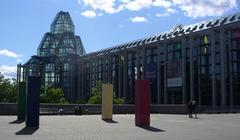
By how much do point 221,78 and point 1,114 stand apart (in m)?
54.1

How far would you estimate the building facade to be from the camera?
273 feet

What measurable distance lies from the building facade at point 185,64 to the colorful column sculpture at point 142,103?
165 ft

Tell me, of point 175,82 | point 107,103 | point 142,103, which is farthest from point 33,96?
point 175,82

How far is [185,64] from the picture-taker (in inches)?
3637

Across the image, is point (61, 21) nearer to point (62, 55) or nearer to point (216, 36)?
point (62, 55)

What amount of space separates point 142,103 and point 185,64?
68.1 metres

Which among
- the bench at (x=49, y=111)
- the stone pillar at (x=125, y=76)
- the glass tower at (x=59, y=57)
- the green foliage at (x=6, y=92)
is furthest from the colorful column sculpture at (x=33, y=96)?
the glass tower at (x=59, y=57)

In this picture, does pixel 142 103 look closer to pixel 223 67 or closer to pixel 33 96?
pixel 33 96

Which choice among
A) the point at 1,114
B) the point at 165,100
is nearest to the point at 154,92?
the point at 165,100

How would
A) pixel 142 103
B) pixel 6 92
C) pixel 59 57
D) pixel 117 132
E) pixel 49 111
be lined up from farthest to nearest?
1. pixel 59 57
2. pixel 6 92
3. pixel 49 111
4. pixel 142 103
5. pixel 117 132

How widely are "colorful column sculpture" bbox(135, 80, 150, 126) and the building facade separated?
50141 millimetres

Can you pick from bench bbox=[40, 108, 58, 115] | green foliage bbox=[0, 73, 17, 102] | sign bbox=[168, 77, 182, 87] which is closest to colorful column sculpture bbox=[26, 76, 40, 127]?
bench bbox=[40, 108, 58, 115]

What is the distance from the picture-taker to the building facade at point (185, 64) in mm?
83250

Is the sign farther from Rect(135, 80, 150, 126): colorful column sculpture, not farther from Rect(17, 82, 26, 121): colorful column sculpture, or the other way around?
Rect(135, 80, 150, 126): colorful column sculpture
